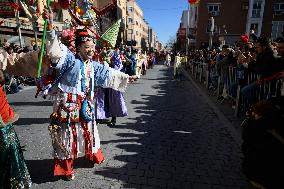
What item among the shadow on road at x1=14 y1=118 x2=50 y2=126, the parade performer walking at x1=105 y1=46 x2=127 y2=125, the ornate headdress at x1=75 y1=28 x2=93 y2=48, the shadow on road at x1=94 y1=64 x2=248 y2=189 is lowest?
the shadow on road at x1=94 y1=64 x2=248 y2=189

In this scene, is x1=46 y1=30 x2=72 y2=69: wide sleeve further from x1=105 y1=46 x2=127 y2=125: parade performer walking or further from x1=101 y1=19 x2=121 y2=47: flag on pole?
x1=105 y1=46 x2=127 y2=125: parade performer walking

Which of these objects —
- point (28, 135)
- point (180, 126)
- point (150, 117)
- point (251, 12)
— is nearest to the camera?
point (28, 135)

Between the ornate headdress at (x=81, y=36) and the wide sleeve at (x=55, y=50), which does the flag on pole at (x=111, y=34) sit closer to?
the ornate headdress at (x=81, y=36)

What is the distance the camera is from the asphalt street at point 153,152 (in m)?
3.68

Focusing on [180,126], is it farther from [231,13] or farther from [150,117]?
[231,13]

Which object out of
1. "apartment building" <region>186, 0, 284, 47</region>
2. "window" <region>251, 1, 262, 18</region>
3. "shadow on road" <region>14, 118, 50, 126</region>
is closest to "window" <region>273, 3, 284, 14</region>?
"apartment building" <region>186, 0, 284, 47</region>

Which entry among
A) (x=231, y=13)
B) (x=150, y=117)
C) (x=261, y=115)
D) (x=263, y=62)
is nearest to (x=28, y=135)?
(x=150, y=117)

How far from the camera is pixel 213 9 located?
39.9 meters

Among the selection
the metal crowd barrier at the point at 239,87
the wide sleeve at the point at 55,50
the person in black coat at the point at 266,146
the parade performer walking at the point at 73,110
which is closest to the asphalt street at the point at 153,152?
the parade performer walking at the point at 73,110

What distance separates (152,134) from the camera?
5.66 metres

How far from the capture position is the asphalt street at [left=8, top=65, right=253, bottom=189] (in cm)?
368

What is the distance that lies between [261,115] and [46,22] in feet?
7.26

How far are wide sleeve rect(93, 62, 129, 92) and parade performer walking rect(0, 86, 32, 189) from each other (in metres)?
1.47

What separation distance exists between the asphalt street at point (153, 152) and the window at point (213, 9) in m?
35.2
